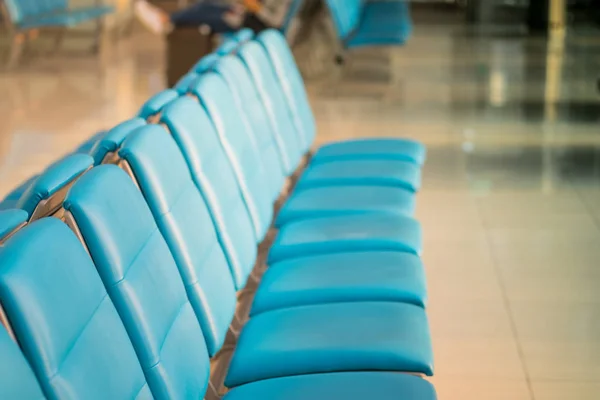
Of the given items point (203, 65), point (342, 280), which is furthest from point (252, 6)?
point (342, 280)

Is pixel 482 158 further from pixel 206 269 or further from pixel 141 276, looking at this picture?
pixel 141 276

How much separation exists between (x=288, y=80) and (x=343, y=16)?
4180mm

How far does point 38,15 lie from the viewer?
9859mm

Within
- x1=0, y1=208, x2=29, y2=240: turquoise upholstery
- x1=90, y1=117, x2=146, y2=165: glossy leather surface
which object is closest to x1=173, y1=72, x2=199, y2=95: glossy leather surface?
x1=90, y1=117, x2=146, y2=165: glossy leather surface

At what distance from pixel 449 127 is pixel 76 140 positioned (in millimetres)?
2525

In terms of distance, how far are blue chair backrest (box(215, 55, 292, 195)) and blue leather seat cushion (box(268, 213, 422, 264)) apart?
0.72 feet

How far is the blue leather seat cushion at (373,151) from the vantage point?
4199 millimetres

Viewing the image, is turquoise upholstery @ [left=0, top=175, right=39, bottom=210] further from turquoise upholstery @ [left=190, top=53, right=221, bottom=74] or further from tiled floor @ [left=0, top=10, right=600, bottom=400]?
tiled floor @ [left=0, top=10, right=600, bottom=400]

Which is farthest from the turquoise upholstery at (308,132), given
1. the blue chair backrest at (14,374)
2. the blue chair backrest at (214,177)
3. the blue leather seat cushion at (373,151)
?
the blue chair backrest at (14,374)

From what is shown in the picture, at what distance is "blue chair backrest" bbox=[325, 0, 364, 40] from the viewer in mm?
7863

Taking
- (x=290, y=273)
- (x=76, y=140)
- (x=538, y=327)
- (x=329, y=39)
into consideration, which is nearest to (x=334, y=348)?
(x=290, y=273)

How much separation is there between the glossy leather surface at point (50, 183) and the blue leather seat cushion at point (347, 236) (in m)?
1.08

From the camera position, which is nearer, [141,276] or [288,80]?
[141,276]

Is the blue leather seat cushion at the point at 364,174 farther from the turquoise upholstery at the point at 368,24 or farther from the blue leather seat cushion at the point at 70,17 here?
the blue leather seat cushion at the point at 70,17
